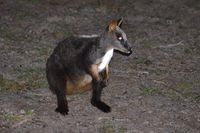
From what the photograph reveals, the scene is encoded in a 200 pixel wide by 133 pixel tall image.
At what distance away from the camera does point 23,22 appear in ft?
46.7

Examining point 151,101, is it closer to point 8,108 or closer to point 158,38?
point 8,108

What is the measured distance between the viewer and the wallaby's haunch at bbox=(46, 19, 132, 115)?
9.06m

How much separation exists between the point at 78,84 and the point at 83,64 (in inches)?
16.5

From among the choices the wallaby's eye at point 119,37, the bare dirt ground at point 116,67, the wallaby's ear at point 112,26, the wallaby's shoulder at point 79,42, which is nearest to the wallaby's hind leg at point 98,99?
the bare dirt ground at point 116,67

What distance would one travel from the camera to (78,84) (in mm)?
9266

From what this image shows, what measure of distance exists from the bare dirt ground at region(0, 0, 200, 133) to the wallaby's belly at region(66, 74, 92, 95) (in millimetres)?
294

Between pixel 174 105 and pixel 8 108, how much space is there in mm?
3222

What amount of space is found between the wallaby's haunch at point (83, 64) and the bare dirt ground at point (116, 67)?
0.33 metres

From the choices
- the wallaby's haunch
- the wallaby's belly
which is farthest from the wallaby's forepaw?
the wallaby's belly

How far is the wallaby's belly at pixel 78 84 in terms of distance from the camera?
30.1ft

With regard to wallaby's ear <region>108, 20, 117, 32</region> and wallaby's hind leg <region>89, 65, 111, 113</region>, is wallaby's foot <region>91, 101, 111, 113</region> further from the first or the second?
wallaby's ear <region>108, 20, 117, 32</region>

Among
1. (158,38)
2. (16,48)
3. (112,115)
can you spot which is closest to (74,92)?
(112,115)

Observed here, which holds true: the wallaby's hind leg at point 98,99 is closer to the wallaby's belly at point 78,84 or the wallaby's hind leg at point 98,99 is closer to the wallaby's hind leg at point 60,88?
the wallaby's belly at point 78,84

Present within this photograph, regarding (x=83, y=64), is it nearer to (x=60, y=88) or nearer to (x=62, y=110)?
(x=60, y=88)
